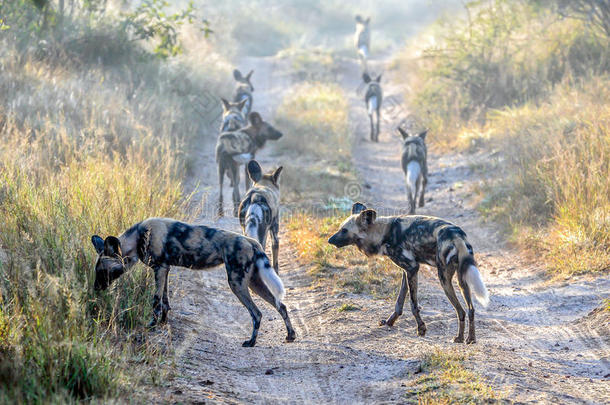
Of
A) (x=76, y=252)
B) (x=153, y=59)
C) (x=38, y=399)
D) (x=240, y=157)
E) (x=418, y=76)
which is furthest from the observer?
(x=418, y=76)

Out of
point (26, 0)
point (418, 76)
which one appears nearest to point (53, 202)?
point (26, 0)

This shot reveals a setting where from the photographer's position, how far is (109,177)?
536 centimetres

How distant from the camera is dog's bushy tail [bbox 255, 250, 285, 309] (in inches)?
162

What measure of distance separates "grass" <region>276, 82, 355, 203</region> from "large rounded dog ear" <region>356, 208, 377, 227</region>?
3593mm

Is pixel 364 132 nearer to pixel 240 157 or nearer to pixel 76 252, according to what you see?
pixel 240 157

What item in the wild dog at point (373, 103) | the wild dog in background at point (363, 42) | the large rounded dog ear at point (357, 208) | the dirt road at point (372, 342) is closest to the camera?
the dirt road at point (372, 342)

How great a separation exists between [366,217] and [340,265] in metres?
1.29

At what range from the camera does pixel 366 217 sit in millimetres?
4906

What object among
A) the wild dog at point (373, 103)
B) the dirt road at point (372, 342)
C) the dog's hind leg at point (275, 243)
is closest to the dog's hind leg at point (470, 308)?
the dirt road at point (372, 342)

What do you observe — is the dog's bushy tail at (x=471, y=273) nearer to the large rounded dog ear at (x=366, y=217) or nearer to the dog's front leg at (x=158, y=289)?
the large rounded dog ear at (x=366, y=217)

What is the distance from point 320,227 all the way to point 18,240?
12.0ft

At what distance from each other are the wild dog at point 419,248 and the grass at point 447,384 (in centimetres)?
57

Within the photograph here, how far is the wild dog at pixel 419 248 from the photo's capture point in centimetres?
429

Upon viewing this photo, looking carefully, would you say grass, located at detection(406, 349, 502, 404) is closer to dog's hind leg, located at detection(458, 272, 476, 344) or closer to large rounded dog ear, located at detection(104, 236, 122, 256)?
dog's hind leg, located at detection(458, 272, 476, 344)
